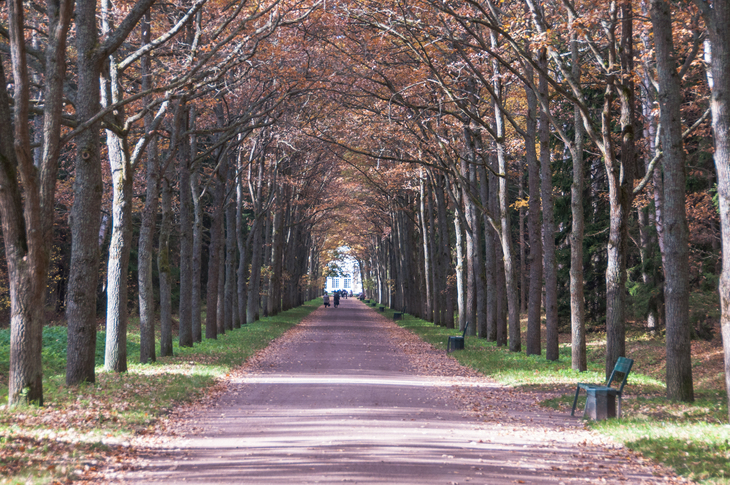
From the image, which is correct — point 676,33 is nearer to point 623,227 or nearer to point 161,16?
point 623,227

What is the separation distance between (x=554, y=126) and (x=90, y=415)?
1031 centimetres

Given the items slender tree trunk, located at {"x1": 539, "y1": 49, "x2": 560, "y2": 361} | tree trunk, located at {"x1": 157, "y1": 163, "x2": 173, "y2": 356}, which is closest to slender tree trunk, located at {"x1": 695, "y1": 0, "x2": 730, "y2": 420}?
slender tree trunk, located at {"x1": 539, "y1": 49, "x2": 560, "y2": 361}

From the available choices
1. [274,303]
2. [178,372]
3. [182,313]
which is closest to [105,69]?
[178,372]

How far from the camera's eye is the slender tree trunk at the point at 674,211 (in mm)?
10352

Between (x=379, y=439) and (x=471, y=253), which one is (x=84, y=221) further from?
(x=471, y=253)

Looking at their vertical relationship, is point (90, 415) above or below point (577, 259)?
below

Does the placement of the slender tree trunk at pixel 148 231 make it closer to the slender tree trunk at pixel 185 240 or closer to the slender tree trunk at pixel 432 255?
the slender tree trunk at pixel 185 240

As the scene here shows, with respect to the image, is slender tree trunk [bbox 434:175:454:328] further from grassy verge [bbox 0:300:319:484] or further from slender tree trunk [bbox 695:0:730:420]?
slender tree trunk [bbox 695:0:730:420]

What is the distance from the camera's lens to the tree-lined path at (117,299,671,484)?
20.9ft

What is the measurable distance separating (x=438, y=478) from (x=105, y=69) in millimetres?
10683

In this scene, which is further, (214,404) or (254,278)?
(254,278)

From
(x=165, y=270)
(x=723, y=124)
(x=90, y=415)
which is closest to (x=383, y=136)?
(x=165, y=270)

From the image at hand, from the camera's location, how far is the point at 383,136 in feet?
78.4

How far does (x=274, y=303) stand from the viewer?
41.0 metres
